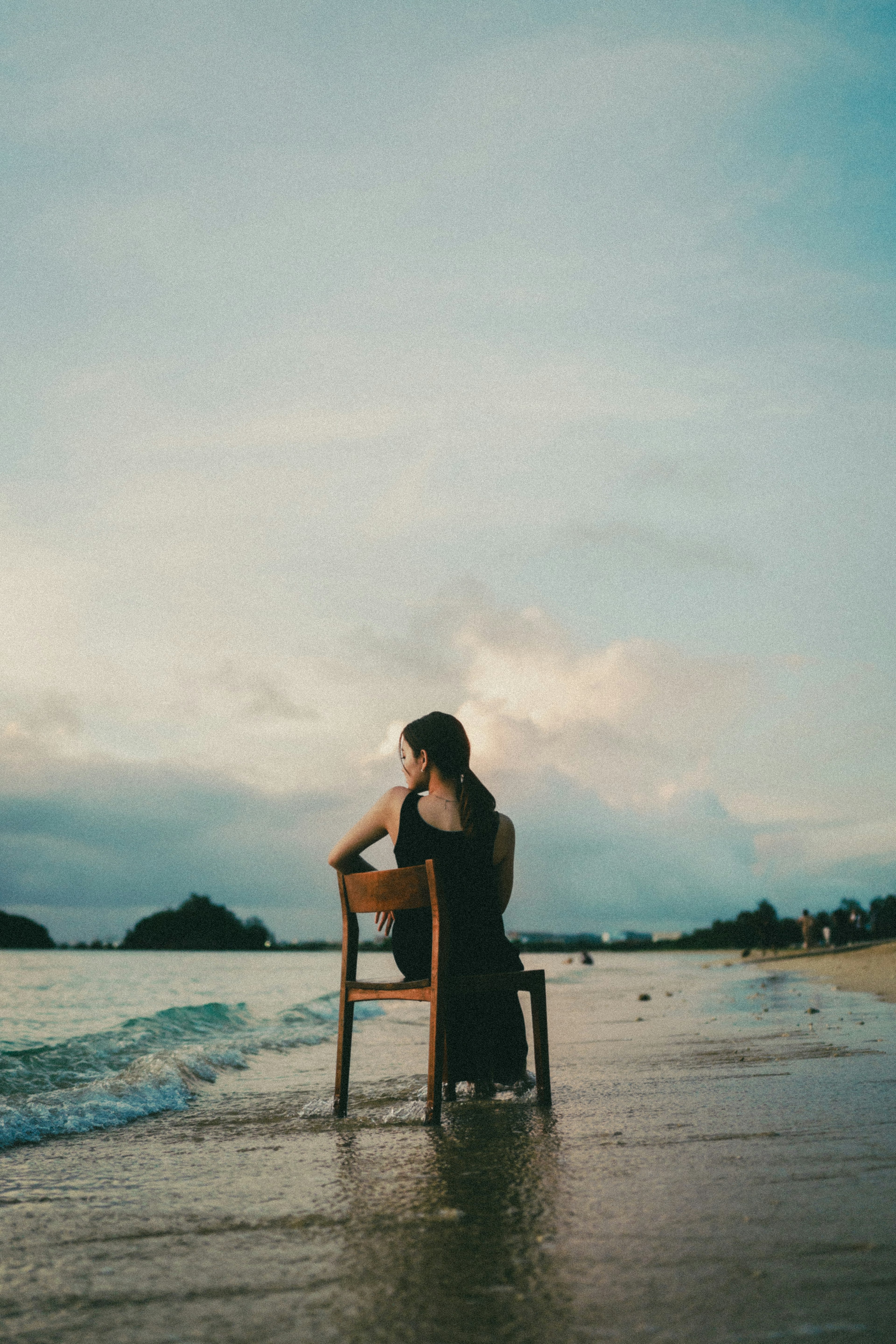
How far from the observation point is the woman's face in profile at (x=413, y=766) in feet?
13.2

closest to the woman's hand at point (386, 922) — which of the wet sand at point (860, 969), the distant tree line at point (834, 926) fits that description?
the wet sand at point (860, 969)

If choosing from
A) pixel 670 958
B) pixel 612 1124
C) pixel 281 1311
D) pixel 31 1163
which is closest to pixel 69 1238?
pixel 281 1311

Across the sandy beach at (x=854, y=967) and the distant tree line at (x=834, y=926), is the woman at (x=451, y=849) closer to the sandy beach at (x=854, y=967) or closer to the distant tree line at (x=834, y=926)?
the sandy beach at (x=854, y=967)

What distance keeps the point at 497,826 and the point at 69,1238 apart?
221 cm

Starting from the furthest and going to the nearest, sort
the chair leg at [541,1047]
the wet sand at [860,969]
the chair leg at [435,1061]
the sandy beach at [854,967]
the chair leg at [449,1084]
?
the sandy beach at [854,967] → the wet sand at [860,969] → the chair leg at [449,1084] → the chair leg at [541,1047] → the chair leg at [435,1061]

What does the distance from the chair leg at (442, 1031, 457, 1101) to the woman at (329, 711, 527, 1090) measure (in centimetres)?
2

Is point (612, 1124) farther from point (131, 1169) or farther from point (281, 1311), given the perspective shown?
point (281, 1311)

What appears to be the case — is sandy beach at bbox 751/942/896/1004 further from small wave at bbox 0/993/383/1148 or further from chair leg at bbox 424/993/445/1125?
chair leg at bbox 424/993/445/1125

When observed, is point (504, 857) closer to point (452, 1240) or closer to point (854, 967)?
point (452, 1240)

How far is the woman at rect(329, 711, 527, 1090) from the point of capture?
397 centimetres

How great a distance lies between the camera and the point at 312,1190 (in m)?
2.63

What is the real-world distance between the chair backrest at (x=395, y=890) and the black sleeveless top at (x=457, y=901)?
0.62 ft

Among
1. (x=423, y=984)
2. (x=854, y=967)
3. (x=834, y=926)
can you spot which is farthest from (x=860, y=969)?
(x=834, y=926)

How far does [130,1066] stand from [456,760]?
4.56 m
